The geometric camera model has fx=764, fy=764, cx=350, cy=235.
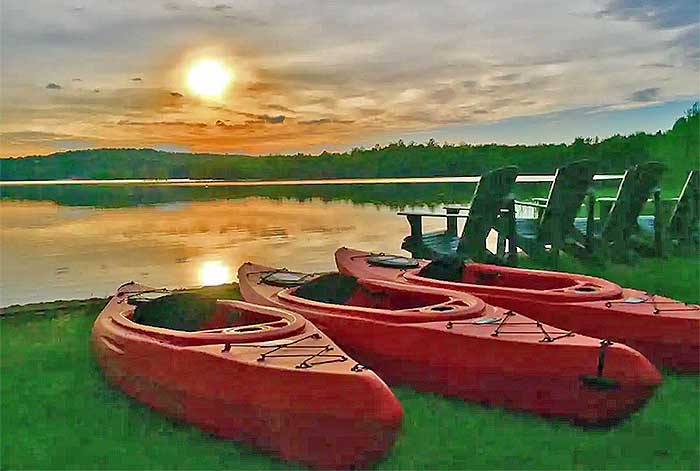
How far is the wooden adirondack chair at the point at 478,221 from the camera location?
14.6 feet

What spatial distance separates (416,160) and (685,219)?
196cm

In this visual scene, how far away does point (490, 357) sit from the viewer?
2500 mm

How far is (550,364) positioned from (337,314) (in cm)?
85

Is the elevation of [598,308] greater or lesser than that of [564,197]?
lesser

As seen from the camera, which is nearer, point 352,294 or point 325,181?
point 352,294

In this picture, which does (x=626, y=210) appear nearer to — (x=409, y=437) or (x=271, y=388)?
(x=409, y=437)

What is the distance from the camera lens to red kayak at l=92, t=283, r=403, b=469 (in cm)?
204

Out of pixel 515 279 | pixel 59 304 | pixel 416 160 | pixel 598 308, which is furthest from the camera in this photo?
pixel 416 160

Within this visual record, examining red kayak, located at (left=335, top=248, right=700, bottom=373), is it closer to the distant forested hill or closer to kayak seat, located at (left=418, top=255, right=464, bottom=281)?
kayak seat, located at (left=418, top=255, right=464, bottom=281)

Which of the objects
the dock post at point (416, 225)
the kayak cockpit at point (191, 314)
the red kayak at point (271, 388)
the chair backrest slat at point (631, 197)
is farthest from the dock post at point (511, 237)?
the red kayak at point (271, 388)

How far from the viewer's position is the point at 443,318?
8.91 feet

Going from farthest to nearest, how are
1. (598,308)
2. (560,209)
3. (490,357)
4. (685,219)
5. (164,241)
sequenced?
(164,241)
(685,219)
(560,209)
(598,308)
(490,357)

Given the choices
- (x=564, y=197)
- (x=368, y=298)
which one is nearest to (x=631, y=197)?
(x=564, y=197)

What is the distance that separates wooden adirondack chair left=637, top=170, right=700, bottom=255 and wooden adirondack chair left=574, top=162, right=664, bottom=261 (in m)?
0.36
